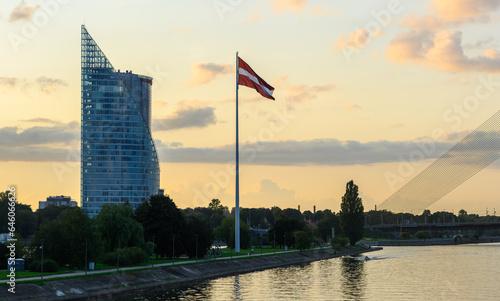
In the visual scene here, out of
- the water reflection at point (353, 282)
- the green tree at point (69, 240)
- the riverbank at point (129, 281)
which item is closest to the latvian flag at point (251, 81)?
the riverbank at point (129, 281)

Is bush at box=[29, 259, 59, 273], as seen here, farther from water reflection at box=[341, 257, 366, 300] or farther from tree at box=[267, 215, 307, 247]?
tree at box=[267, 215, 307, 247]

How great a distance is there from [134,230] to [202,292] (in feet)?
93.4

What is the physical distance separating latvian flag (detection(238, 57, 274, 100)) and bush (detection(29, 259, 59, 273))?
1815 inches

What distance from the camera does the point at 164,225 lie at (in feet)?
363

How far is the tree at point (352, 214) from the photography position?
186750mm

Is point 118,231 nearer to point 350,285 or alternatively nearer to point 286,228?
→ point 350,285

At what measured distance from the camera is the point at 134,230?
103 metres

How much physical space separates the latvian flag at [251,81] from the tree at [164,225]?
25.3 metres

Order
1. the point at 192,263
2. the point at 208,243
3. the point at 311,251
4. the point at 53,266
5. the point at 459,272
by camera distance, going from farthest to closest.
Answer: the point at 311,251, the point at 208,243, the point at 459,272, the point at 192,263, the point at 53,266

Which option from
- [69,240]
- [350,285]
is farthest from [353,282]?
[69,240]

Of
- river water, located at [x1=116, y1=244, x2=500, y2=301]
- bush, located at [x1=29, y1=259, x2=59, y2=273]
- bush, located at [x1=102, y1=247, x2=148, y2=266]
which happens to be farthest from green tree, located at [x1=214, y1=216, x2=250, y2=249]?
bush, located at [x1=29, y1=259, x2=59, y2=273]

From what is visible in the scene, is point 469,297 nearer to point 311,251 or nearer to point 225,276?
point 225,276

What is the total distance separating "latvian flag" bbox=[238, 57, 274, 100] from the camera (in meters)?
111

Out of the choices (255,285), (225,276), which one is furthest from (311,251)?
(255,285)
